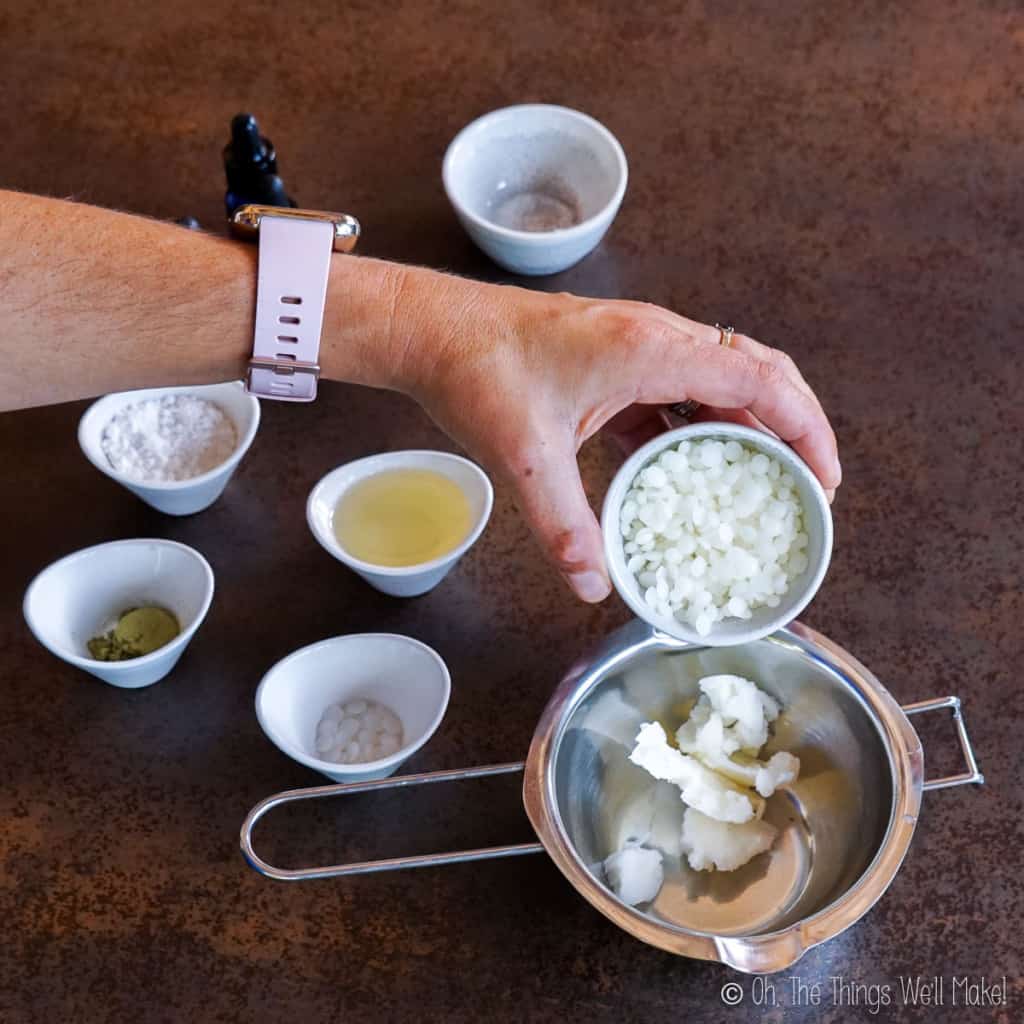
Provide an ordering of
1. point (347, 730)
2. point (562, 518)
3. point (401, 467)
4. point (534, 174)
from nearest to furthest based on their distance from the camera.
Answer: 1. point (562, 518)
2. point (347, 730)
3. point (401, 467)
4. point (534, 174)


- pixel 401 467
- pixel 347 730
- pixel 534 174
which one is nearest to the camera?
pixel 347 730

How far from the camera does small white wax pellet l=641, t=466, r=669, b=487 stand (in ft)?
3.03

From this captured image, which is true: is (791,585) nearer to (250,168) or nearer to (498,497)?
(498,497)

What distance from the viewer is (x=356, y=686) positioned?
3.46 feet

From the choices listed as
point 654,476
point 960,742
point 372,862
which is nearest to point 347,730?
point 372,862

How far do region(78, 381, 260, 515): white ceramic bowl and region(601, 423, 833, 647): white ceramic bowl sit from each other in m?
0.38

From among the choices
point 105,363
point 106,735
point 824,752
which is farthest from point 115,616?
point 824,752

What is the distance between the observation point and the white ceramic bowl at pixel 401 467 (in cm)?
106

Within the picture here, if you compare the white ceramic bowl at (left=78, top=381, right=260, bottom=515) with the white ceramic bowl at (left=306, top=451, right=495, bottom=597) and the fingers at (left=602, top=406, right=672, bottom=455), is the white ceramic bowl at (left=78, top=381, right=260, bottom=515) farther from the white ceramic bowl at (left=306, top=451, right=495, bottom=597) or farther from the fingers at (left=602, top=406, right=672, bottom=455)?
the fingers at (left=602, top=406, right=672, bottom=455)

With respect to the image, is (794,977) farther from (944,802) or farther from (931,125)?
(931,125)

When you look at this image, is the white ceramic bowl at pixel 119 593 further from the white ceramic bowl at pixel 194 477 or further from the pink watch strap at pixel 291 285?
the pink watch strap at pixel 291 285

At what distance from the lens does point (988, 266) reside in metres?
1.35

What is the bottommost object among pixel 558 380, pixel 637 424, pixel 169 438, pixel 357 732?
pixel 357 732

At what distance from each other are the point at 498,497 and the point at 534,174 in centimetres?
44
